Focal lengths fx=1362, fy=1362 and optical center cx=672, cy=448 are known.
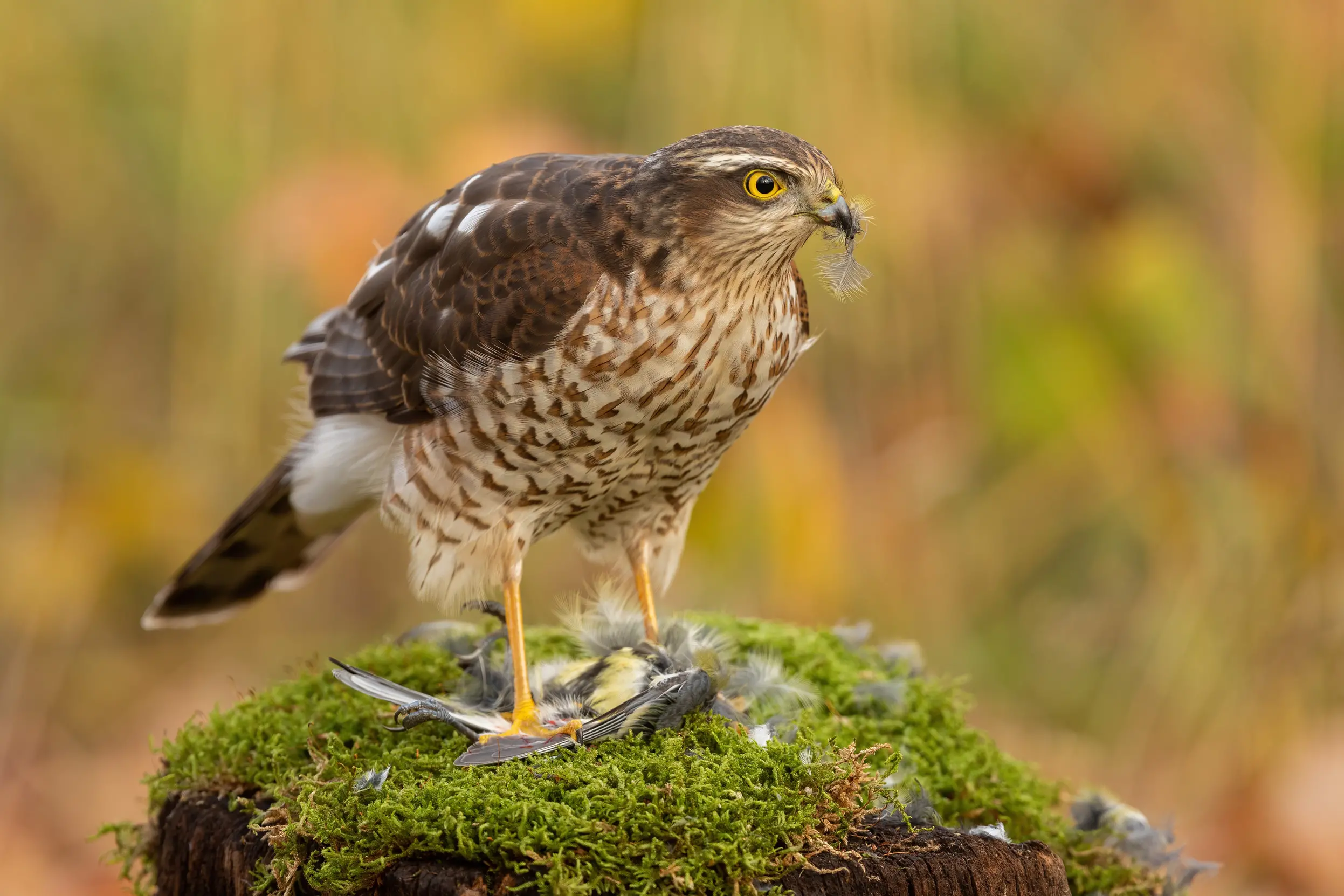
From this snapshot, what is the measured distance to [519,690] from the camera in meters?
3.17

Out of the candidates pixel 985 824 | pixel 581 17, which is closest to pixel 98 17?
pixel 581 17

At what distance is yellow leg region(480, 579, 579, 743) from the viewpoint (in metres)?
2.98

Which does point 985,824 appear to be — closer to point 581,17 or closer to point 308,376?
point 308,376

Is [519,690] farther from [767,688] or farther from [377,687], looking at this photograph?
[767,688]

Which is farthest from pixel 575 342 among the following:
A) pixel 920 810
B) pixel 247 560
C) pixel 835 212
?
pixel 247 560

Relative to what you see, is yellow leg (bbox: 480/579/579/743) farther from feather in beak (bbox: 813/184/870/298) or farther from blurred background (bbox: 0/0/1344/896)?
blurred background (bbox: 0/0/1344/896)

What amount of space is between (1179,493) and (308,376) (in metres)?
3.34

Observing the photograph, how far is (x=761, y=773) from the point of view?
266 centimetres

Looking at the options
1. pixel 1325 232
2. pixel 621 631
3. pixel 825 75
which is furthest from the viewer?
pixel 1325 232

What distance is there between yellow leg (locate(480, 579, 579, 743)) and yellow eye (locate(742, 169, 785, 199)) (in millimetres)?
1106

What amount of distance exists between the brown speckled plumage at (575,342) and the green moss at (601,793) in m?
0.52

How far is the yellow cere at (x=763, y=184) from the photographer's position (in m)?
2.94

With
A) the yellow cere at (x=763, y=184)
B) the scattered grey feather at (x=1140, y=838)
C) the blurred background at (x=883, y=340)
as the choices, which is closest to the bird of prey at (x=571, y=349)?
the yellow cere at (x=763, y=184)

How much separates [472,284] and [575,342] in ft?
1.24
